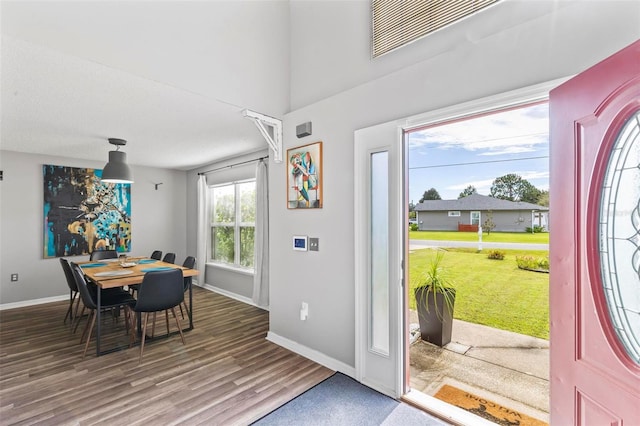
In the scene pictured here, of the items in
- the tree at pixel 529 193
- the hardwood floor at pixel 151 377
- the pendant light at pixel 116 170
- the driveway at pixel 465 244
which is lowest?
the hardwood floor at pixel 151 377

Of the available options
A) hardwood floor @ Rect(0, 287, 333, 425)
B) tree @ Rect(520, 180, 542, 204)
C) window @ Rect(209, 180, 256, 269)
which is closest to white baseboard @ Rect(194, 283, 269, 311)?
window @ Rect(209, 180, 256, 269)

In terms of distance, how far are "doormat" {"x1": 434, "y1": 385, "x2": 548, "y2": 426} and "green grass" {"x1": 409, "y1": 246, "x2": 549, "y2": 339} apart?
1.54m

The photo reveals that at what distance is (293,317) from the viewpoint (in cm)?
313

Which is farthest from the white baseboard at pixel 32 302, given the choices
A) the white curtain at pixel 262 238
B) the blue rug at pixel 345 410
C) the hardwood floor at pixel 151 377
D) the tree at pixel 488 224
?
the tree at pixel 488 224

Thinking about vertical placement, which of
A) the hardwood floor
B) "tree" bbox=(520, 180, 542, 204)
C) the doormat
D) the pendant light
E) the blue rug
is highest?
the pendant light

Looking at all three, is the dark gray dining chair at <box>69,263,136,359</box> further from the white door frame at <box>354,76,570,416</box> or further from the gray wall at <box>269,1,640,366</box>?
the white door frame at <box>354,76,570,416</box>

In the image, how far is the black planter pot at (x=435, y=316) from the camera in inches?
129

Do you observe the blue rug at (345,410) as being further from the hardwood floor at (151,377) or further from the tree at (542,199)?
the tree at (542,199)

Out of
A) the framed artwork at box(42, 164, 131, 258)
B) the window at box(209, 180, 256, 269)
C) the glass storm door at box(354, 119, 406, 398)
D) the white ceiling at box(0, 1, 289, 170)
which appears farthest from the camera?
the window at box(209, 180, 256, 269)

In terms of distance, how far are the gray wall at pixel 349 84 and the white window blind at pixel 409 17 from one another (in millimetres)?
80

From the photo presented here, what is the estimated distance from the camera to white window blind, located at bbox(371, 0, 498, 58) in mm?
2012

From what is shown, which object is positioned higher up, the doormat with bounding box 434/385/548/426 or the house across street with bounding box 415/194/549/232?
the house across street with bounding box 415/194/549/232

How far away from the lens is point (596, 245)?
123cm

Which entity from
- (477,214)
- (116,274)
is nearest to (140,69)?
(116,274)
